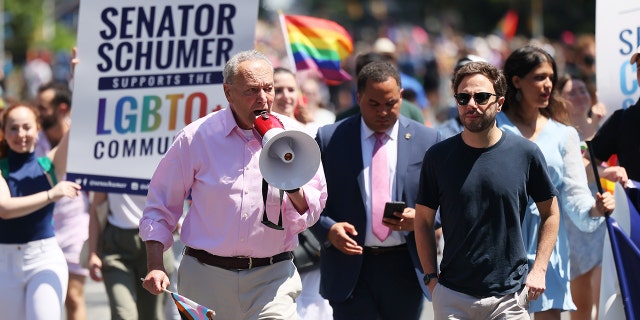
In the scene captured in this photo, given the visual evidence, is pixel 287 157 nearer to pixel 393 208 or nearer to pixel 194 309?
pixel 194 309

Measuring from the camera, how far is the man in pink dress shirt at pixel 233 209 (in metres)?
6.22

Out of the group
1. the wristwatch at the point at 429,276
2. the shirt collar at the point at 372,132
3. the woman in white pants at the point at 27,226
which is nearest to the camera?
the wristwatch at the point at 429,276

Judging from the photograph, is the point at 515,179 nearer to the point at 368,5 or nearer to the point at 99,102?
the point at 99,102

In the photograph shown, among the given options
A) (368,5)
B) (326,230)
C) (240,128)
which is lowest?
(326,230)

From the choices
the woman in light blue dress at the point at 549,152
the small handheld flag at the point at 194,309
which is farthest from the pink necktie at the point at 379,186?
the small handheld flag at the point at 194,309

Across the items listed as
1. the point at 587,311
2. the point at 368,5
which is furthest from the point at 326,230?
the point at 368,5

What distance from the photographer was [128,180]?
8219 millimetres

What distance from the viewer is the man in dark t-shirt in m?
6.17

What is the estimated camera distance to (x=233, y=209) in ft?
20.4

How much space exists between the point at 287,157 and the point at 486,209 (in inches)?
39.9

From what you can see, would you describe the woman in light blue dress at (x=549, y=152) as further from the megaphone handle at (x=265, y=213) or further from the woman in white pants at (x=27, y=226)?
the woman in white pants at (x=27, y=226)

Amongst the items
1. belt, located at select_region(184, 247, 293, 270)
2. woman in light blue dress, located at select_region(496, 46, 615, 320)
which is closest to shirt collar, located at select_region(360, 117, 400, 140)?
woman in light blue dress, located at select_region(496, 46, 615, 320)

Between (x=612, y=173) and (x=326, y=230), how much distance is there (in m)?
1.63

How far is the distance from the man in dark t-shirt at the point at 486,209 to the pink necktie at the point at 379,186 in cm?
101
